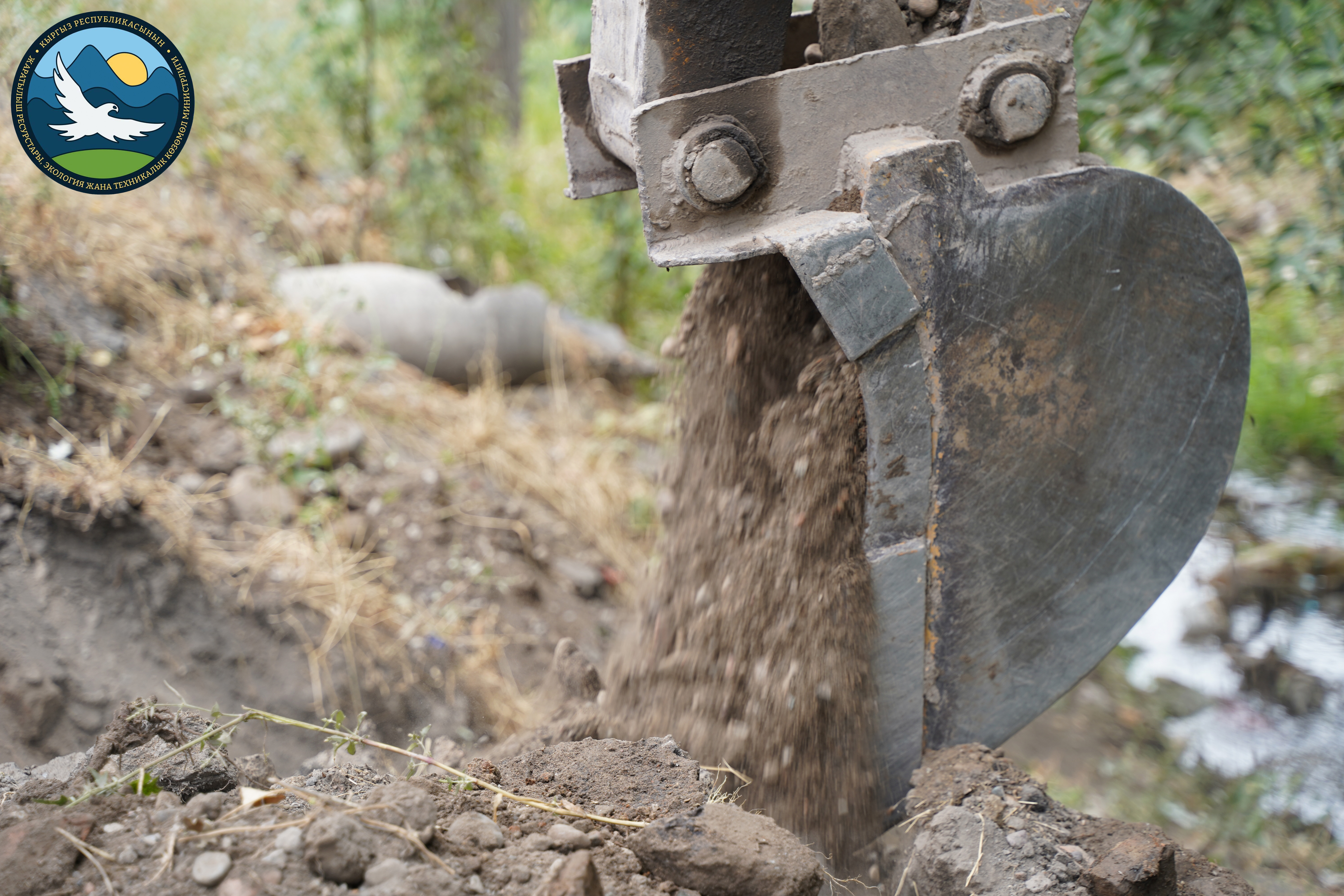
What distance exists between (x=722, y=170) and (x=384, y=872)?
1140 mm

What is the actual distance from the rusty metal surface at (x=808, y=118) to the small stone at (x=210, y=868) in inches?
41.2

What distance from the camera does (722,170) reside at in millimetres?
1506

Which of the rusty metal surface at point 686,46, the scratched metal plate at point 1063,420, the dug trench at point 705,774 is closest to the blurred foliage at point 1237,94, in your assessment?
the scratched metal plate at point 1063,420

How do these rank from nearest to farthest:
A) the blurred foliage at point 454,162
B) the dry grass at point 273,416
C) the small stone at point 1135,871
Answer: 1. the small stone at point 1135,871
2. the dry grass at point 273,416
3. the blurred foliage at point 454,162

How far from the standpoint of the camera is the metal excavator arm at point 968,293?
4.98ft

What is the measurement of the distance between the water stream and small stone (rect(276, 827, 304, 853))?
8.63ft

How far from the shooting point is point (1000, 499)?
5.40 ft

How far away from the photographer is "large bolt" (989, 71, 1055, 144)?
5.12 feet

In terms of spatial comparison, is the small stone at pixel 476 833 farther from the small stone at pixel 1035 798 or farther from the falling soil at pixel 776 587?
the small stone at pixel 1035 798

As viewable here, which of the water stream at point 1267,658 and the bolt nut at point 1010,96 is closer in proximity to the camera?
the bolt nut at point 1010,96

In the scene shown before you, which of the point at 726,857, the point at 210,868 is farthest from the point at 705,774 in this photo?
the point at 210,868

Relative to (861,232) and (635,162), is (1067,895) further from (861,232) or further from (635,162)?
(635,162)

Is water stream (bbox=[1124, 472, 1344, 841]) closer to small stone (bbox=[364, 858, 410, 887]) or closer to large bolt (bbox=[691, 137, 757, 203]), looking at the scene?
large bolt (bbox=[691, 137, 757, 203])

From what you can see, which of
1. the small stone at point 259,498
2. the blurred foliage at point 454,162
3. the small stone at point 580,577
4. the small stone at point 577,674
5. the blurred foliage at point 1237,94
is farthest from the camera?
the blurred foliage at point 454,162
